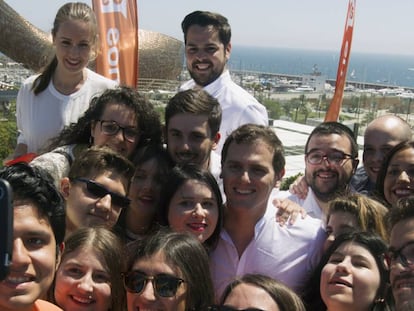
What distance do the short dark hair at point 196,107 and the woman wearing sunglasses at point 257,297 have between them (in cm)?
170

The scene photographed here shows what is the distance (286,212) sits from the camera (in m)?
3.82

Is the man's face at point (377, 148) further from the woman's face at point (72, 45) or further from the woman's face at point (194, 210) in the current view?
the woman's face at point (72, 45)

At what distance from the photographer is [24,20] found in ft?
76.7

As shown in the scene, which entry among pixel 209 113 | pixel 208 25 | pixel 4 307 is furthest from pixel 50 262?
pixel 208 25

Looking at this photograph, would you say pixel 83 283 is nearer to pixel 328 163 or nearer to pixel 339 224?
pixel 339 224

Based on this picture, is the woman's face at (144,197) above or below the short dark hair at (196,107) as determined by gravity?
below

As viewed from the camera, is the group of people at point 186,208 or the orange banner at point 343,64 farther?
the orange banner at point 343,64

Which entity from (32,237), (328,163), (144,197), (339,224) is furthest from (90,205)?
(328,163)

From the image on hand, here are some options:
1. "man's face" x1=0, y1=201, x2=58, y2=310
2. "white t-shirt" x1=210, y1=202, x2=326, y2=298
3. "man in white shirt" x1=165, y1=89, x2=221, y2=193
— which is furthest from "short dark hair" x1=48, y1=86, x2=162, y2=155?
"man's face" x1=0, y1=201, x2=58, y2=310

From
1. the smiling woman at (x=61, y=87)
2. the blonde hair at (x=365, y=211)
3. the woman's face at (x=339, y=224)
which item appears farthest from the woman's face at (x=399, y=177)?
the smiling woman at (x=61, y=87)

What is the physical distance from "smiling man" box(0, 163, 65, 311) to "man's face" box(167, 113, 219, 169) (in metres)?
1.68

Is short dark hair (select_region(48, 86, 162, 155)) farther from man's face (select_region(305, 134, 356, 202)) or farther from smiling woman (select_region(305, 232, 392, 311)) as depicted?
smiling woman (select_region(305, 232, 392, 311))

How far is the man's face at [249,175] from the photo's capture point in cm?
370

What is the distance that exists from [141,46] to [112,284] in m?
33.8
